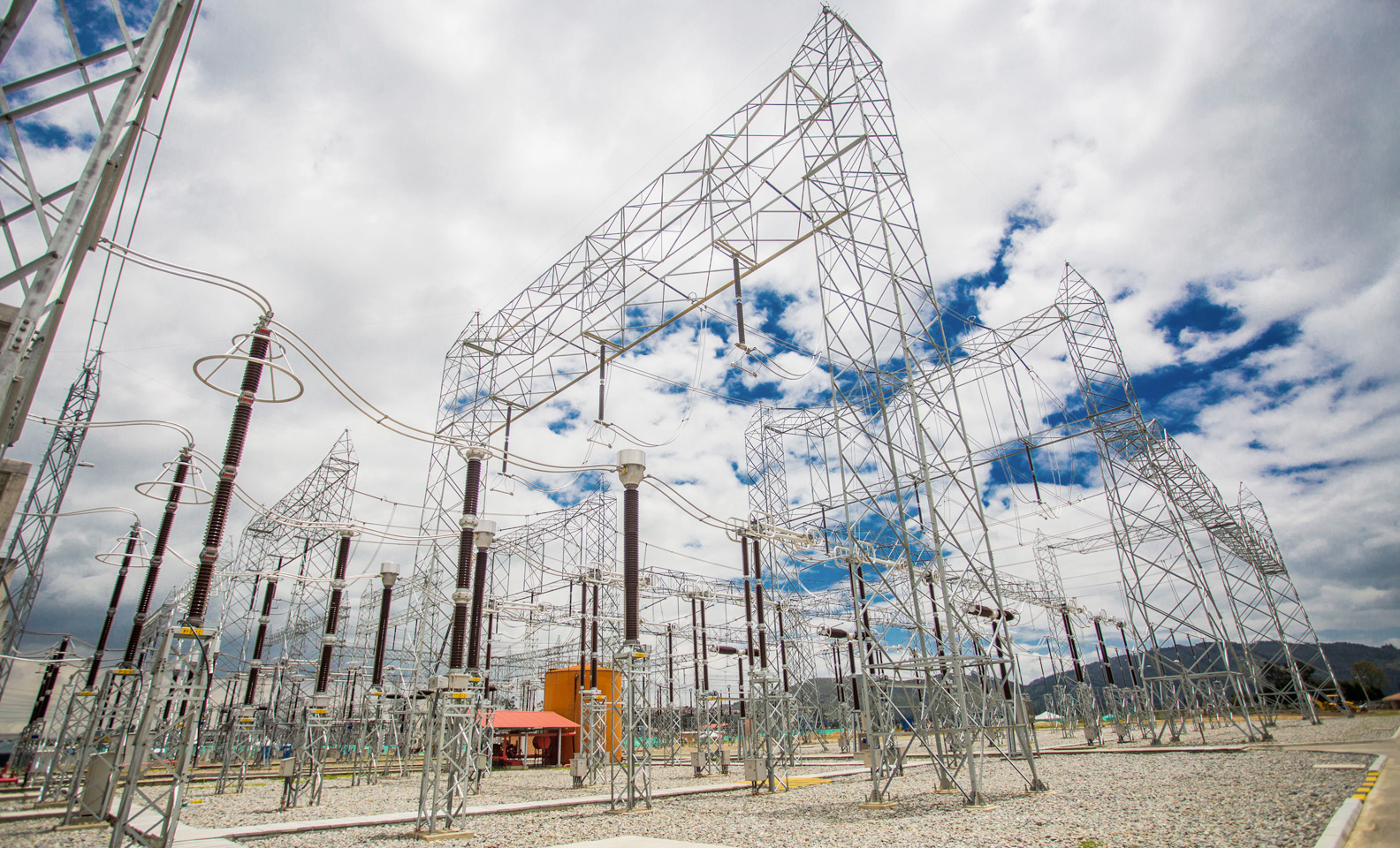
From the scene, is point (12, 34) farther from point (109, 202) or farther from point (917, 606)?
point (917, 606)

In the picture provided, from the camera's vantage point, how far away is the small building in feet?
101

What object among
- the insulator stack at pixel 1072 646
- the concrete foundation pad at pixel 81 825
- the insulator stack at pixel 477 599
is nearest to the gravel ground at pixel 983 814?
the concrete foundation pad at pixel 81 825

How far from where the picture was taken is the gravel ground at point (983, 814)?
23.9 feet

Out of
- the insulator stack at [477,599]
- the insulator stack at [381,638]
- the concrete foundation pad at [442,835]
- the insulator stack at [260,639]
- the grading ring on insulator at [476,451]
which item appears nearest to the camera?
the concrete foundation pad at [442,835]

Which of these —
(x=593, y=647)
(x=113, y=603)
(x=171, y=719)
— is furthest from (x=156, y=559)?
(x=593, y=647)

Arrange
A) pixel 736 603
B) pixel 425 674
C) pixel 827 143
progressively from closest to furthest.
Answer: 1. pixel 827 143
2. pixel 425 674
3. pixel 736 603

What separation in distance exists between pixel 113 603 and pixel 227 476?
16.8m

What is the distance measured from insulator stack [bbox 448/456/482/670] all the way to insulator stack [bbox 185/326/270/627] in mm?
4440

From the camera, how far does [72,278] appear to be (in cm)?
474

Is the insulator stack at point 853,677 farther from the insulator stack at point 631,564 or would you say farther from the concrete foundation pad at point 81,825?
the concrete foundation pad at point 81,825

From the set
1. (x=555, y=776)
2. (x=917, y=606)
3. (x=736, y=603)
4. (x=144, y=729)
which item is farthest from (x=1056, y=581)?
(x=144, y=729)

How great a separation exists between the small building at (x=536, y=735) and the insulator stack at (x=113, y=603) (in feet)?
50.8

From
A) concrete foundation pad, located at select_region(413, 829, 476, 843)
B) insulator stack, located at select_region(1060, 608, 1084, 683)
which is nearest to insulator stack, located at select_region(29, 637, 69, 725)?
concrete foundation pad, located at select_region(413, 829, 476, 843)

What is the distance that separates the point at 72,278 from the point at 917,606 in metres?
11.4
